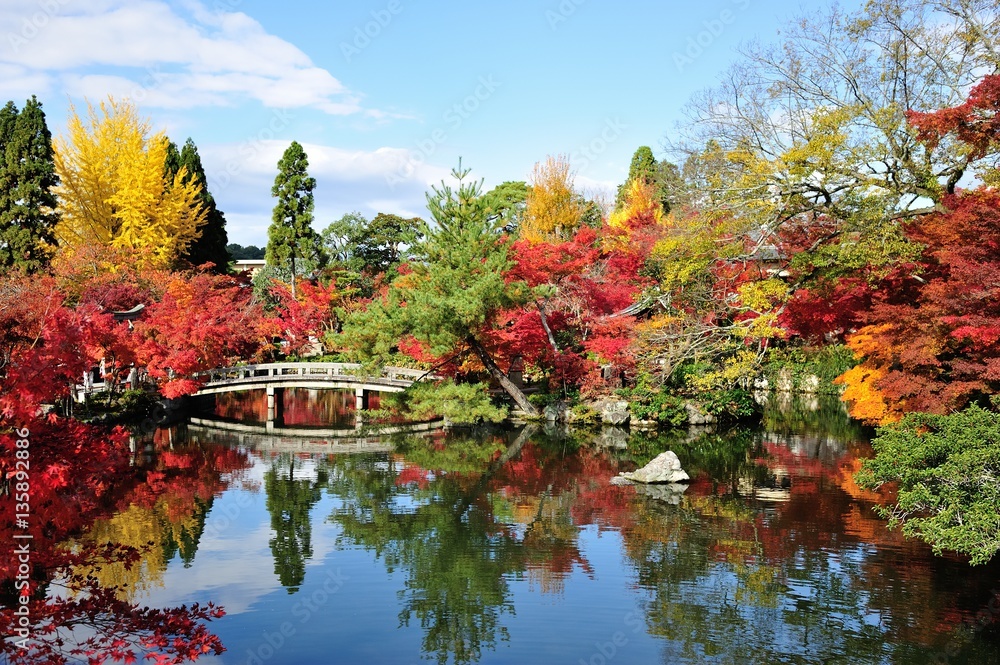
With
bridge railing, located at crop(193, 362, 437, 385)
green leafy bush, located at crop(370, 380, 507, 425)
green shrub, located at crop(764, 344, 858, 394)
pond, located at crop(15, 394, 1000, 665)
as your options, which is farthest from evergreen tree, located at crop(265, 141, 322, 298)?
green shrub, located at crop(764, 344, 858, 394)

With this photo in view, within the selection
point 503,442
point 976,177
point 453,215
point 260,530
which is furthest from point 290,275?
point 976,177

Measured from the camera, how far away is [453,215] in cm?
2303

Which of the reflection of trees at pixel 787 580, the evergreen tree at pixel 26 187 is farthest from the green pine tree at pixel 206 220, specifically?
the reflection of trees at pixel 787 580

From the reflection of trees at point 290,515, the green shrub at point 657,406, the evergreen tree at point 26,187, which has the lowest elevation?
the reflection of trees at point 290,515

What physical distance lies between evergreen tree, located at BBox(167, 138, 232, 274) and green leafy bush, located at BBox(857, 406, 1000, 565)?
3197 centimetres

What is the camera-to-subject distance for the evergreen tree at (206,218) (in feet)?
119

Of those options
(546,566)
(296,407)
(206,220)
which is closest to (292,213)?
(206,220)

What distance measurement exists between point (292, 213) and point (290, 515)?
22.4 meters

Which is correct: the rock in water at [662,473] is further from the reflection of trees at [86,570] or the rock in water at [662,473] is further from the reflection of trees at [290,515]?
the reflection of trees at [86,570]

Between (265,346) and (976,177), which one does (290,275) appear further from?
(976,177)

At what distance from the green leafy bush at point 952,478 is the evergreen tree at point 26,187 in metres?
25.9

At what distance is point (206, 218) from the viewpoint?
3725 centimetres

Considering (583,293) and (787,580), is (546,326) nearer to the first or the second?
(583,293)

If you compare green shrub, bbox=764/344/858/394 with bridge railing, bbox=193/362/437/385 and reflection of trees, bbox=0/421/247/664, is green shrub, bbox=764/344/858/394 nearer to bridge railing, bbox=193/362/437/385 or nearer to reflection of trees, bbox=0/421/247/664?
bridge railing, bbox=193/362/437/385
